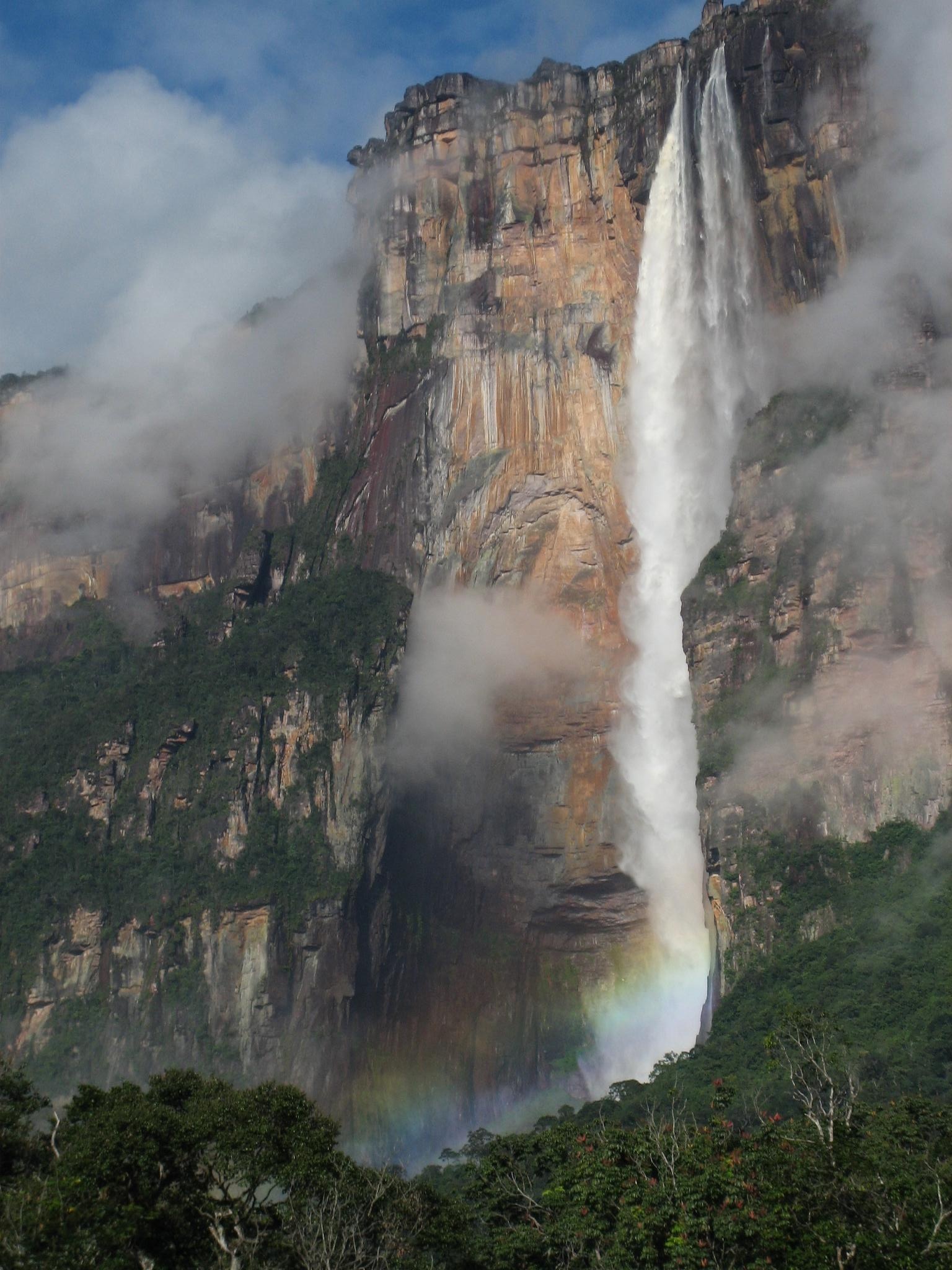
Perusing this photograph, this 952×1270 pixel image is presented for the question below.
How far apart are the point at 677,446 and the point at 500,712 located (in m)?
14.2

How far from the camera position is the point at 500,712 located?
79.3m

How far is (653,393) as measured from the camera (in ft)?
261

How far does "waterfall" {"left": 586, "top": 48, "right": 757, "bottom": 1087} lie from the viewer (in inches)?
2985

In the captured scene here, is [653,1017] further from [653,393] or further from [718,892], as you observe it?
[653,393]

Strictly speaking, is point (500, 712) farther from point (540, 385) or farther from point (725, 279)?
point (725, 279)

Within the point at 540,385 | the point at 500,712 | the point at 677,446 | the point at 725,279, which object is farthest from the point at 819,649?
the point at 540,385

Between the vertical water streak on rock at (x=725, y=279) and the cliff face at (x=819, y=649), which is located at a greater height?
the vertical water streak on rock at (x=725, y=279)

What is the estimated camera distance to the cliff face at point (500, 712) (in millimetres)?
75062

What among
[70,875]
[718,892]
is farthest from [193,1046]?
[718,892]

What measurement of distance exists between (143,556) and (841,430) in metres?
48.5

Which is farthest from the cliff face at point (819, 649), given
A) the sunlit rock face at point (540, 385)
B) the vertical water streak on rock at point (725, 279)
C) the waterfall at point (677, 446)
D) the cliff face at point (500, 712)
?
the sunlit rock face at point (540, 385)

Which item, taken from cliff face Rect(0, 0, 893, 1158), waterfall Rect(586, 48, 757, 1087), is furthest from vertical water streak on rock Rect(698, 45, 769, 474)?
cliff face Rect(0, 0, 893, 1158)

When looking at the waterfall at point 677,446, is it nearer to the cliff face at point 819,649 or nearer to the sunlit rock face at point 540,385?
the sunlit rock face at point 540,385

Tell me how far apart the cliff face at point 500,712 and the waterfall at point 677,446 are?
0.95m
